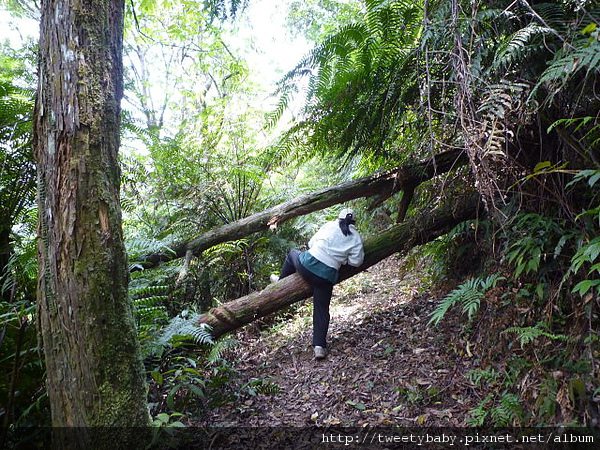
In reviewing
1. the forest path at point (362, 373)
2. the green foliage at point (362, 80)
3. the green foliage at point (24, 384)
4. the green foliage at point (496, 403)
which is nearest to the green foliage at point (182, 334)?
the forest path at point (362, 373)

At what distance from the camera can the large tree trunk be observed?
1841 mm

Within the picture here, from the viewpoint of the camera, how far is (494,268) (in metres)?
3.14

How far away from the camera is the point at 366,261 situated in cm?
419

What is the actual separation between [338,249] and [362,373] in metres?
1.36

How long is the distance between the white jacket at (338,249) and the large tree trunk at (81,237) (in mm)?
2405

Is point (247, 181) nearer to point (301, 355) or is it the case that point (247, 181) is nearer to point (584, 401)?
point (301, 355)

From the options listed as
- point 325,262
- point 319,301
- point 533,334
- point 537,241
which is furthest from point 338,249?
point 533,334

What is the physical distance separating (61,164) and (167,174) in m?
3.41

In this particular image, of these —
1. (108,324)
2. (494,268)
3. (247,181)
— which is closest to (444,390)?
(494,268)

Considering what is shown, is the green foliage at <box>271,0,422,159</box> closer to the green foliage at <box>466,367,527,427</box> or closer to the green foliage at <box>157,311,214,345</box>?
the green foliage at <box>157,311,214,345</box>

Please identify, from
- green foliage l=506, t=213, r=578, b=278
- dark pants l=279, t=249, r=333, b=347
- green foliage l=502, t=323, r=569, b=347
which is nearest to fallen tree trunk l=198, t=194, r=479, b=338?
dark pants l=279, t=249, r=333, b=347

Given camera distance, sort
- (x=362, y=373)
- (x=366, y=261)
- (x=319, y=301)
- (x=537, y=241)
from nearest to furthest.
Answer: (x=537, y=241) → (x=362, y=373) → (x=319, y=301) → (x=366, y=261)

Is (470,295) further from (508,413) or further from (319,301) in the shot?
(319,301)

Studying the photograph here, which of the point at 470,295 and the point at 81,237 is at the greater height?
the point at 81,237
